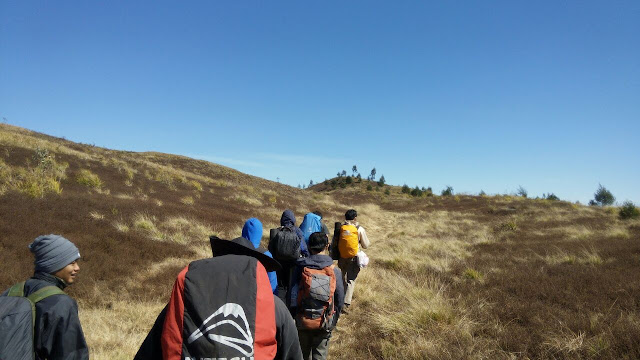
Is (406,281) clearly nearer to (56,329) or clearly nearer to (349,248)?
(349,248)

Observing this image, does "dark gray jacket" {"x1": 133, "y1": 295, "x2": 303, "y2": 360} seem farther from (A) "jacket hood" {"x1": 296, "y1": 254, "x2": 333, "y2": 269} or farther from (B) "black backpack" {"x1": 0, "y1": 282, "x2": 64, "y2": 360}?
(A) "jacket hood" {"x1": 296, "y1": 254, "x2": 333, "y2": 269}

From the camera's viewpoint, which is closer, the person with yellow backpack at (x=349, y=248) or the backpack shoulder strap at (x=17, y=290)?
the backpack shoulder strap at (x=17, y=290)

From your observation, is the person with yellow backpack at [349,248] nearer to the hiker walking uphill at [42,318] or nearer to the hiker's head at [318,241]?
the hiker's head at [318,241]

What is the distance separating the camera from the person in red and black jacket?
1475mm

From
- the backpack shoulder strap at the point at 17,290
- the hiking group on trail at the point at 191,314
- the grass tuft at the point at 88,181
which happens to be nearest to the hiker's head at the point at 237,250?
the hiking group on trail at the point at 191,314

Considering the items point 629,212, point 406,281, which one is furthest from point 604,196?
point 406,281

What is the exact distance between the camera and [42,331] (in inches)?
83.9

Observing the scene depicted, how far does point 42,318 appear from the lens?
6.95ft

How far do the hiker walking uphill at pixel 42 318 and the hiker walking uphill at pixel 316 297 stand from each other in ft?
6.55

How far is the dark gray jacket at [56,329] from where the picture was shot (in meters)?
2.12

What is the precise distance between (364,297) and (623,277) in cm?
534

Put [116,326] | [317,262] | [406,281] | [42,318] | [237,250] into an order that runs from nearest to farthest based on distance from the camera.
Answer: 1. [237,250]
2. [42,318]
3. [317,262]
4. [116,326]
5. [406,281]

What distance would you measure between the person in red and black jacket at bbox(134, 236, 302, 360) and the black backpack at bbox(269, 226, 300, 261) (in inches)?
115

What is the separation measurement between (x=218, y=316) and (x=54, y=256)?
1.78 m
